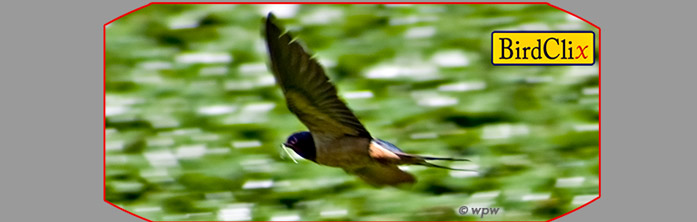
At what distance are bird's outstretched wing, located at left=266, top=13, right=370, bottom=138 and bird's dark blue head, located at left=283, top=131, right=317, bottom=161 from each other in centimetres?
11

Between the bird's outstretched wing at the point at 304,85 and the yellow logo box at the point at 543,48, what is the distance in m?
0.47

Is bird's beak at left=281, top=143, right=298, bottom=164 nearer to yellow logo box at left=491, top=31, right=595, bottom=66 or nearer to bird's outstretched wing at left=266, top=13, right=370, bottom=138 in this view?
bird's outstretched wing at left=266, top=13, right=370, bottom=138

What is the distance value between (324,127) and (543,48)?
0.61m

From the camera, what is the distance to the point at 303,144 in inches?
119

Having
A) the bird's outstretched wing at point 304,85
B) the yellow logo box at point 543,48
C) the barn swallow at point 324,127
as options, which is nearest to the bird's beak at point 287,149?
the barn swallow at point 324,127

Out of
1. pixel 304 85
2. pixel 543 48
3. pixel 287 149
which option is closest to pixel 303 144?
pixel 287 149

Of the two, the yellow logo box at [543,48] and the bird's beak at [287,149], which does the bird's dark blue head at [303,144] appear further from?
the yellow logo box at [543,48]

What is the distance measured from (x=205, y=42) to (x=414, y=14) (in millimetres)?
532

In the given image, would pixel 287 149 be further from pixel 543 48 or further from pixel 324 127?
pixel 543 48

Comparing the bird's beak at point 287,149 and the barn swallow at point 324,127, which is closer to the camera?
the barn swallow at point 324,127

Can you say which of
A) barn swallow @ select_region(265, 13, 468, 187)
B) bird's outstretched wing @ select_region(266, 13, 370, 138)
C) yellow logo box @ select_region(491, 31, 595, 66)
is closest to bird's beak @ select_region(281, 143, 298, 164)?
barn swallow @ select_region(265, 13, 468, 187)

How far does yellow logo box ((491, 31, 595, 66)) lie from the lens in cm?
313

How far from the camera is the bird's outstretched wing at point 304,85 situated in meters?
2.74
